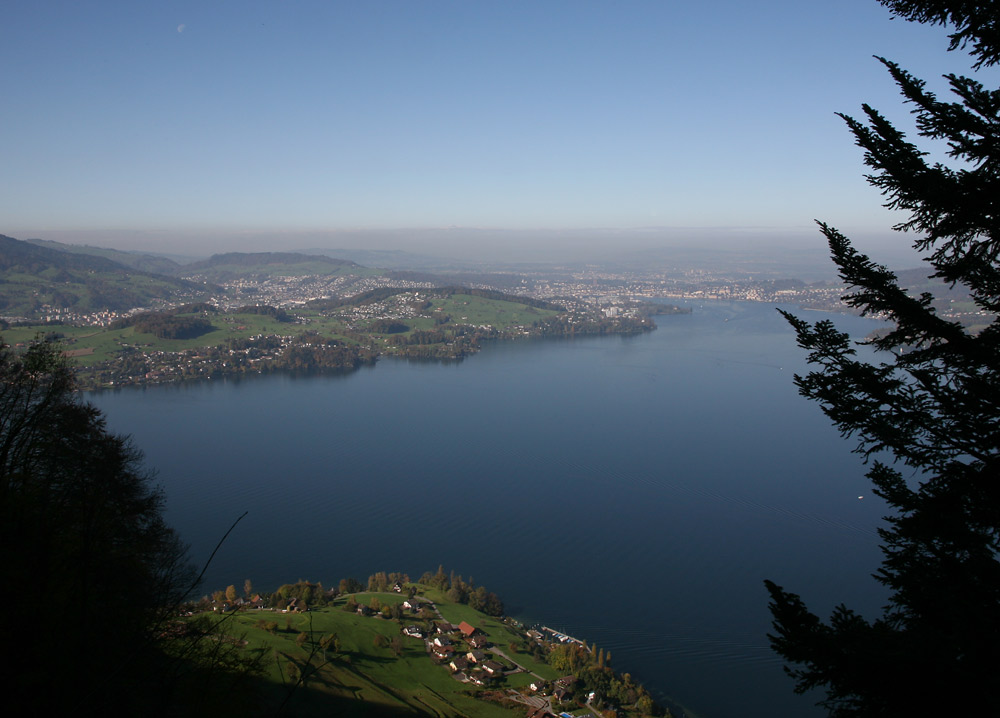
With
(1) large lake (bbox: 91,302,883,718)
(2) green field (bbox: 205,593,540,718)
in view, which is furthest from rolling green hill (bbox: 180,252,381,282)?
(2) green field (bbox: 205,593,540,718)

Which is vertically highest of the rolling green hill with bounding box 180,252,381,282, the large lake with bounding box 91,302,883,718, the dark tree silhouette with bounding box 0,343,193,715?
the rolling green hill with bounding box 180,252,381,282

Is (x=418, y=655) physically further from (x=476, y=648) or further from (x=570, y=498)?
(x=570, y=498)

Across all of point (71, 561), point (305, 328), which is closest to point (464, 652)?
point (71, 561)

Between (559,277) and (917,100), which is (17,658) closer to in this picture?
(917,100)

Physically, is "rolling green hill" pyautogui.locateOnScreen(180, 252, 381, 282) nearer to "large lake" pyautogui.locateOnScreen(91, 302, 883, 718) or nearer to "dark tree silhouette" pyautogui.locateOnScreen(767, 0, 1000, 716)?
"large lake" pyautogui.locateOnScreen(91, 302, 883, 718)

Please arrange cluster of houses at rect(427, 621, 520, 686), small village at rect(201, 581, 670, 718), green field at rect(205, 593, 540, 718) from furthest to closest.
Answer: cluster of houses at rect(427, 621, 520, 686) → small village at rect(201, 581, 670, 718) → green field at rect(205, 593, 540, 718)
